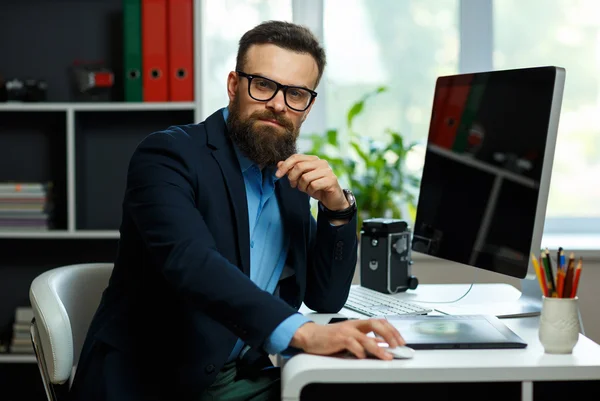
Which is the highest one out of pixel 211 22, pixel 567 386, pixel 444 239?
pixel 211 22

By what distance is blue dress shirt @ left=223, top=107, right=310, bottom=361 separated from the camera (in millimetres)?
1704

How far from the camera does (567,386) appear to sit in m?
1.23

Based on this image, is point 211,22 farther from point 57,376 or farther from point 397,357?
point 397,357

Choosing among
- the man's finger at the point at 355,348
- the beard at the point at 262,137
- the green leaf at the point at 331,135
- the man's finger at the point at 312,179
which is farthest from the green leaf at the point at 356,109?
the man's finger at the point at 355,348

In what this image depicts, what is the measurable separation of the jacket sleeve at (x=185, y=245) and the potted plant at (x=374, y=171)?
181cm

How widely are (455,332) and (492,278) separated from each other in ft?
6.70

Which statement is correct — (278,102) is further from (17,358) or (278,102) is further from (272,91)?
(17,358)

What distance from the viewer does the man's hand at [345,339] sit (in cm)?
121

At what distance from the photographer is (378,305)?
179cm

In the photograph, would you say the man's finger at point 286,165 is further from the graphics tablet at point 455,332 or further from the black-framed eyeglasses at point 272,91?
the graphics tablet at point 455,332

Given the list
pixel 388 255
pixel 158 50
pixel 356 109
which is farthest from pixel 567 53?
pixel 388 255

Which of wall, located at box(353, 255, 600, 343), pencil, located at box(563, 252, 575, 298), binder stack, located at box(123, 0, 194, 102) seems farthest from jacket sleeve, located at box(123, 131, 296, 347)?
wall, located at box(353, 255, 600, 343)

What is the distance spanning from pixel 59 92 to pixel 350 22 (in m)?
1.32

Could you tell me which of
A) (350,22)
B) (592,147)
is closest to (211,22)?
(350,22)
